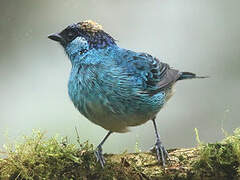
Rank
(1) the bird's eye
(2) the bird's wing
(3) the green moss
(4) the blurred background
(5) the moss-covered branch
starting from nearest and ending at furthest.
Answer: (5) the moss-covered branch
(3) the green moss
(2) the bird's wing
(1) the bird's eye
(4) the blurred background

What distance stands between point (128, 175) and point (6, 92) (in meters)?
3.15

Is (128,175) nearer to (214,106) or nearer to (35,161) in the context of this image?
(35,161)

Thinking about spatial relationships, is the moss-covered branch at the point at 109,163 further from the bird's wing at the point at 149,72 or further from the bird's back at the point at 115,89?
the bird's wing at the point at 149,72

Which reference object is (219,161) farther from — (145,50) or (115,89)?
(145,50)

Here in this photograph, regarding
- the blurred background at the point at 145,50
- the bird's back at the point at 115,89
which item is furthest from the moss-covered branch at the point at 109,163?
the blurred background at the point at 145,50

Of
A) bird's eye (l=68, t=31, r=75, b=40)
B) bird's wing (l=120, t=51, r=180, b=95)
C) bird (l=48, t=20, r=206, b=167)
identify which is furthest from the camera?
bird's eye (l=68, t=31, r=75, b=40)

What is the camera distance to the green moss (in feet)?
11.4

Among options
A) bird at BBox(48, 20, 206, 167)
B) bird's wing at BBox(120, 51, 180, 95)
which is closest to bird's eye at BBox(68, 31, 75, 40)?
bird at BBox(48, 20, 206, 167)

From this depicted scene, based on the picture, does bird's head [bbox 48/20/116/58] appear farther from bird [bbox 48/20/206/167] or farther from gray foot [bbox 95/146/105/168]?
gray foot [bbox 95/146/105/168]

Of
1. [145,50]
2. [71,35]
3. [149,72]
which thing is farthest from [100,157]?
[145,50]

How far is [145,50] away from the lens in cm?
628

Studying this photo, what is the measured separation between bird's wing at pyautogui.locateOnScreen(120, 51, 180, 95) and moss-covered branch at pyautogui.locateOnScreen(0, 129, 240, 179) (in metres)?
0.85

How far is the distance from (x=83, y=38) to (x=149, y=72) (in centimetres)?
74

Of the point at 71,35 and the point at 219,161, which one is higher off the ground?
the point at 71,35
